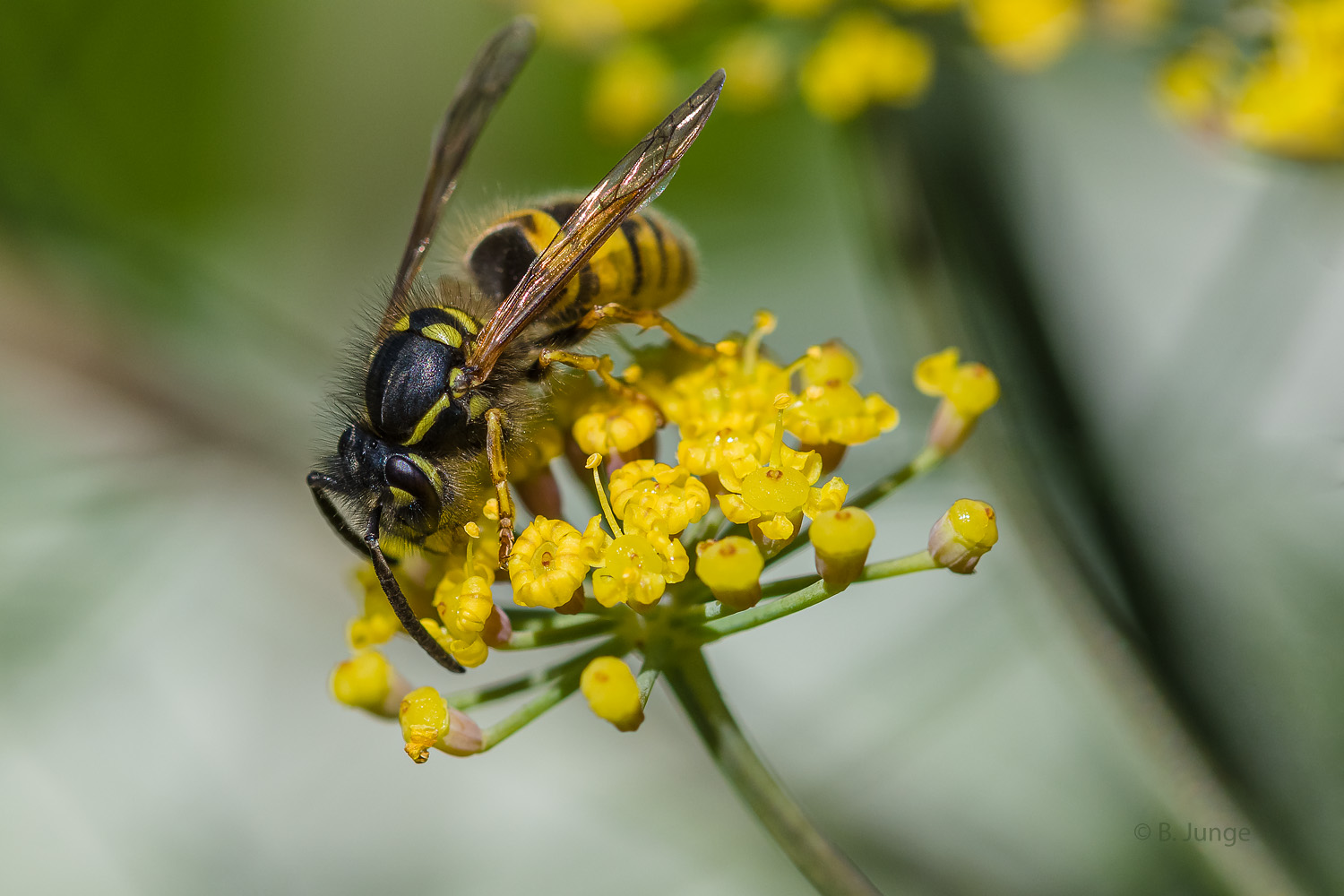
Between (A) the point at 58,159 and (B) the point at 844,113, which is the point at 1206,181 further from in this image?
(A) the point at 58,159

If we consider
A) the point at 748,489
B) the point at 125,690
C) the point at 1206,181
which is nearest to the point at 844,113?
the point at 748,489

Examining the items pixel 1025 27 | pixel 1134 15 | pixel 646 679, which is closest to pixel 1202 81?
pixel 1134 15

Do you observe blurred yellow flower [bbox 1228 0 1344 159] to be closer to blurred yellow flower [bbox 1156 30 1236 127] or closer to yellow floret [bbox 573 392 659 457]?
blurred yellow flower [bbox 1156 30 1236 127]

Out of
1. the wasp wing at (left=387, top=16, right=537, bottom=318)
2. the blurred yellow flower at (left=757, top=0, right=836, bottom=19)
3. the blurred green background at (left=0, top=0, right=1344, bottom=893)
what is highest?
the wasp wing at (left=387, top=16, right=537, bottom=318)

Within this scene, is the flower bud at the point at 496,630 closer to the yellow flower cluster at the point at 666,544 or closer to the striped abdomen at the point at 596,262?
the yellow flower cluster at the point at 666,544

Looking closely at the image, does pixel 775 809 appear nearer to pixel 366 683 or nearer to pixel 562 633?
pixel 562 633

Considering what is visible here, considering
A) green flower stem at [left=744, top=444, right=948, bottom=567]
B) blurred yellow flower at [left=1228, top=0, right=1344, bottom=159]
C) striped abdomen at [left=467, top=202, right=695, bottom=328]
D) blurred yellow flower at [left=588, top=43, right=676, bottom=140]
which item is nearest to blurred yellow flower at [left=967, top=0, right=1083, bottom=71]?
blurred yellow flower at [left=1228, top=0, right=1344, bottom=159]
